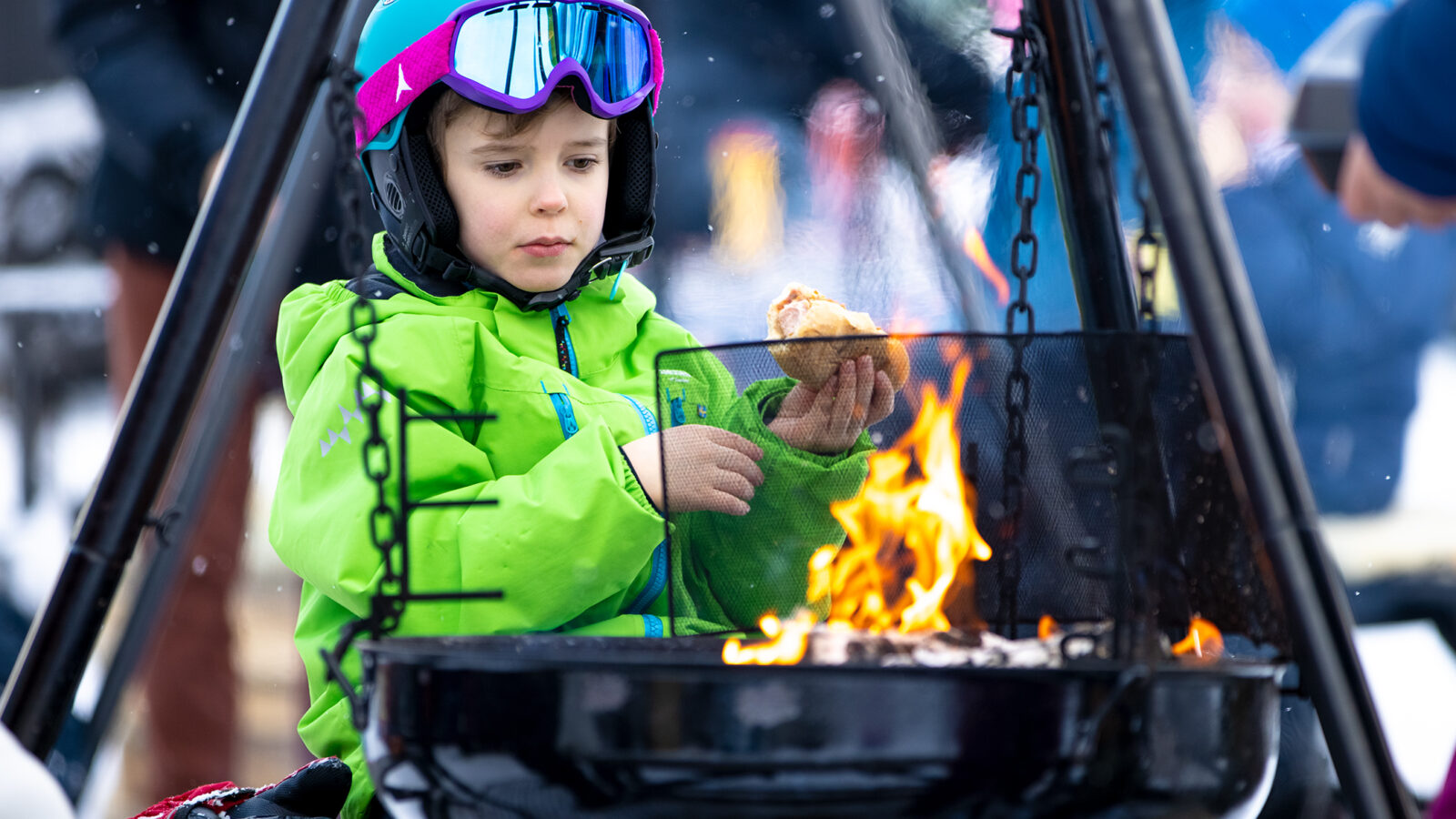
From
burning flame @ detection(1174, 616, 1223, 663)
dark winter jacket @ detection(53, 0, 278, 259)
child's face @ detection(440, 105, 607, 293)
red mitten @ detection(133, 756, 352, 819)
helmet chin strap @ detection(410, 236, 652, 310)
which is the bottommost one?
red mitten @ detection(133, 756, 352, 819)

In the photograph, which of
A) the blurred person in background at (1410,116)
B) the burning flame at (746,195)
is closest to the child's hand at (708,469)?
the blurred person in background at (1410,116)

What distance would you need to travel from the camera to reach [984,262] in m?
1.72

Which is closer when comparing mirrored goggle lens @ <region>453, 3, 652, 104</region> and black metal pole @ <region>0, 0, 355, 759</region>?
black metal pole @ <region>0, 0, 355, 759</region>

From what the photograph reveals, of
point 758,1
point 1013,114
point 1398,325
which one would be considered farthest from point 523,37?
point 1398,325

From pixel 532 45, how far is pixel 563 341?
13.0 inches

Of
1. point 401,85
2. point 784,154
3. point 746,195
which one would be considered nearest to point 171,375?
point 401,85

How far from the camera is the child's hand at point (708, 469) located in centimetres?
124

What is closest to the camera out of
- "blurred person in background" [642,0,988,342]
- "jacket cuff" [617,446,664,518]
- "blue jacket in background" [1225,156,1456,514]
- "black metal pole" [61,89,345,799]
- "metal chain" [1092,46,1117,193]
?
"metal chain" [1092,46,1117,193]

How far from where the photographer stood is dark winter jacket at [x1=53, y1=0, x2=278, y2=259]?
2.26m

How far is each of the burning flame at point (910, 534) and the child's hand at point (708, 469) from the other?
85mm

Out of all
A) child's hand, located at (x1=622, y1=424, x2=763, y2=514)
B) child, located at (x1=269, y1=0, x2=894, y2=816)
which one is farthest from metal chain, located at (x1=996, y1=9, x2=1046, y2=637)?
child's hand, located at (x1=622, y1=424, x2=763, y2=514)

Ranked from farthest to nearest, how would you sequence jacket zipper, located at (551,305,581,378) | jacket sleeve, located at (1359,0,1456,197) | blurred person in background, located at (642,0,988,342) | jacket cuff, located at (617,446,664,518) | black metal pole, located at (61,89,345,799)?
blurred person in background, located at (642,0,988,342) < black metal pole, located at (61,89,345,799) < jacket zipper, located at (551,305,581,378) < jacket cuff, located at (617,446,664,518) < jacket sleeve, located at (1359,0,1456,197)

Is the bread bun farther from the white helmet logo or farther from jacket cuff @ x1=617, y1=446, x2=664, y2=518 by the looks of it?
the white helmet logo

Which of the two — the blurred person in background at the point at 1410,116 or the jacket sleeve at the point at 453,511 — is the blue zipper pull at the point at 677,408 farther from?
the blurred person in background at the point at 1410,116
